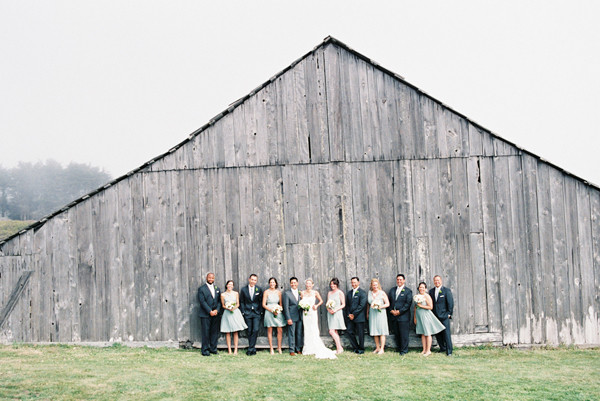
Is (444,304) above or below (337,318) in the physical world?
above

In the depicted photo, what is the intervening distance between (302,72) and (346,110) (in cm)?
143

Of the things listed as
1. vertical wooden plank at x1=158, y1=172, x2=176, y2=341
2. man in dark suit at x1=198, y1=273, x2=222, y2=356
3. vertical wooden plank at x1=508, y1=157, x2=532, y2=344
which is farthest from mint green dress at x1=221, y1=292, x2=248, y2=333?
vertical wooden plank at x1=508, y1=157, x2=532, y2=344

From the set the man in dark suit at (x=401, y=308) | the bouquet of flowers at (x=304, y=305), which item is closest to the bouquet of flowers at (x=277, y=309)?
the bouquet of flowers at (x=304, y=305)

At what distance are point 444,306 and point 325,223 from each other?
339 cm

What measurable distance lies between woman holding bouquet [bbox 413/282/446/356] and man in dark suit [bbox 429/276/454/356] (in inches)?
4.7

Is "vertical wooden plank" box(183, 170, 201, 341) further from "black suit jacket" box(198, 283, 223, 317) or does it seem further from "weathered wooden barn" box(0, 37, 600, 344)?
"black suit jacket" box(198, 283, 223, 317)

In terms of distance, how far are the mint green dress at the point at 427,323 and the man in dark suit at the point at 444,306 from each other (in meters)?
0.12

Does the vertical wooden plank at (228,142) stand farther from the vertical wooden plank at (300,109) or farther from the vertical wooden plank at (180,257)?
the vertical wooden plank at (300,109)

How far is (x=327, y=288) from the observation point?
1363cm

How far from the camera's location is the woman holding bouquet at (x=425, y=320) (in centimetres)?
1293

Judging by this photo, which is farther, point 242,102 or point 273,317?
point 242,102

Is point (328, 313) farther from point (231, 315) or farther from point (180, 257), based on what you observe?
point (180, 257)

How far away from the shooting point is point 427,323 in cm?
1296

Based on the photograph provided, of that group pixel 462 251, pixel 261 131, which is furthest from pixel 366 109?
pixel 462 251
